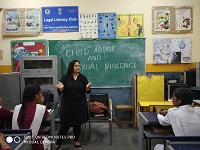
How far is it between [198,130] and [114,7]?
3530 millimetres

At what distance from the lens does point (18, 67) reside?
489 cm

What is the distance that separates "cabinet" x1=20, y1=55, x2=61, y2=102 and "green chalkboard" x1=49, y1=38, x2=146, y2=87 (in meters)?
0.46

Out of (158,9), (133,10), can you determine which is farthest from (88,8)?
(158,9)

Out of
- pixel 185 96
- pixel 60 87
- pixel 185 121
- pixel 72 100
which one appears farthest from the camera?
pixel 72 100

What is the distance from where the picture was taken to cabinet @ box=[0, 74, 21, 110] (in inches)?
174

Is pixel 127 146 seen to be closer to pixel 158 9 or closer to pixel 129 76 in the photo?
pixel 129 76

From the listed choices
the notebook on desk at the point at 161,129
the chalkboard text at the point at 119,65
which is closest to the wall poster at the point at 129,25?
the chalkboard text at the point at 119,65

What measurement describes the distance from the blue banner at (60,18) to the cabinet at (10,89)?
1.31 m

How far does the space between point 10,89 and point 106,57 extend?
2.13 metres

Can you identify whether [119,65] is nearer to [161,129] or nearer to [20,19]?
[20,19]

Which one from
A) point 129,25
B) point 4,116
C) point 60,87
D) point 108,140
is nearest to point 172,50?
point 129,25

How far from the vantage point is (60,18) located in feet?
15.9

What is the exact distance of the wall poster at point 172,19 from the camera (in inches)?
190

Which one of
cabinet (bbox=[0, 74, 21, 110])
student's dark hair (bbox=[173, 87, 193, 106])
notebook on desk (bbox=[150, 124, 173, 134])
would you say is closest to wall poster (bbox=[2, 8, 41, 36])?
cabinet (bbox=[0, 74, 21, 110])
